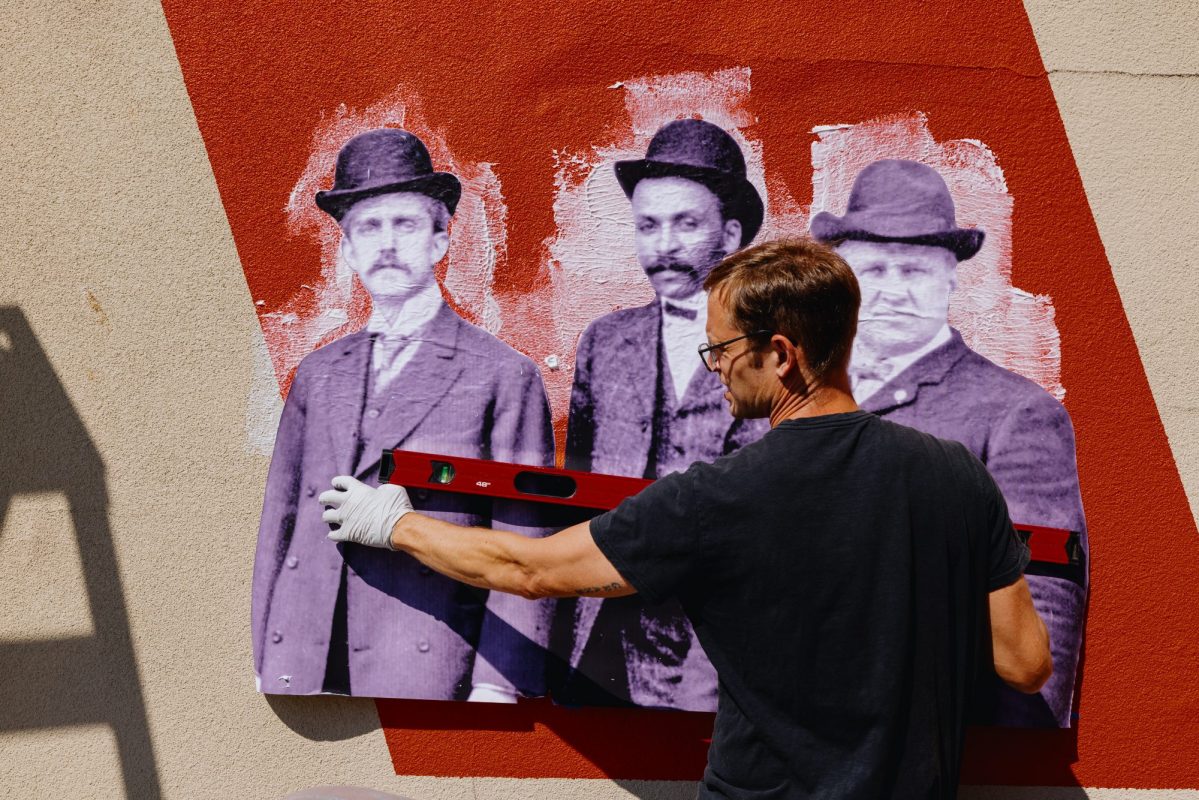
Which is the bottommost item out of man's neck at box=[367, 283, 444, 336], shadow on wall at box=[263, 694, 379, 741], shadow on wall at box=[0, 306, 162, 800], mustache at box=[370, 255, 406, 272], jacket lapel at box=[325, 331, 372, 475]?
shadow on wall at box=[263, 694, 379, 741]

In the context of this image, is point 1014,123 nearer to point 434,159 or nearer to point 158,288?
point 434,159

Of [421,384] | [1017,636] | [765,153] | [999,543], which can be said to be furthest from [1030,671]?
[421,384]

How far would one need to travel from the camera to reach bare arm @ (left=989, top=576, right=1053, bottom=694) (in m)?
1.79

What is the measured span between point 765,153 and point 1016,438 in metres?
1.03

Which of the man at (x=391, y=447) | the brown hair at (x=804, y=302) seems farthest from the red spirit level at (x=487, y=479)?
the brown hair at (x=804, y=302)

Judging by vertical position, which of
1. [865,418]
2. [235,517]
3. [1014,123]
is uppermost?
[1014,123]

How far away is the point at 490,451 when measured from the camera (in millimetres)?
2381

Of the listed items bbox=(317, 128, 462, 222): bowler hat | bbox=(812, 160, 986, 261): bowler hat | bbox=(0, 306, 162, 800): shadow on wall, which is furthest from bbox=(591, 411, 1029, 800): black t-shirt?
bbox=(0, 306, 162, 800): shadow on wall

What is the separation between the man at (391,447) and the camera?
233 centimetres

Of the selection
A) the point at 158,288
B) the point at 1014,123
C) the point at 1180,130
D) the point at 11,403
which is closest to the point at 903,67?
the point at 1014,123

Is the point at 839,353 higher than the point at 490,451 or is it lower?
higher

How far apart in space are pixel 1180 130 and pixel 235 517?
9.14ft

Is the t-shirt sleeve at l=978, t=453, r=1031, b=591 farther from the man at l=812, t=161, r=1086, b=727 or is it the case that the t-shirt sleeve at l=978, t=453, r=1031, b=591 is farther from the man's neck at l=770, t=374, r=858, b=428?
the man at l=812, t=161, r=1086, b=727

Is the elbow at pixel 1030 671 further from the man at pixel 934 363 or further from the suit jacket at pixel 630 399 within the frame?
the suit jacket at pixel 630 399
